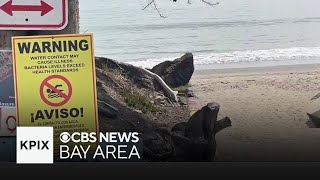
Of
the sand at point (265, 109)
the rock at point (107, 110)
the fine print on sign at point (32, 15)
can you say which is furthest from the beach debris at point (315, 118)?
the fine print on sign at point (32, 15)

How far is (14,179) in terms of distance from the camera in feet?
13.0

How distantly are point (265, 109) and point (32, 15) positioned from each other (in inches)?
193

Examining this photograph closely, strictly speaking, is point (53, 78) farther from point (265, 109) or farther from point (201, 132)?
point (265, 109)

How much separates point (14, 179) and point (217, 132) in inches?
98.1

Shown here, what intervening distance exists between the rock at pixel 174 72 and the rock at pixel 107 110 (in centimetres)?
125

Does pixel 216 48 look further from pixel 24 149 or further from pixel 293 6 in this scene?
pixel 24 149

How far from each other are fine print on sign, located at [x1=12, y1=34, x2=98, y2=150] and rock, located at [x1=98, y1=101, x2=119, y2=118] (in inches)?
74.0

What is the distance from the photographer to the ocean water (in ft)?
20.4

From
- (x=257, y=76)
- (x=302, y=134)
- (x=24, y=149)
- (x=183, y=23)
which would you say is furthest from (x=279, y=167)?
(x=257, y=76)

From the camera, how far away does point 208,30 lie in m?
11.2

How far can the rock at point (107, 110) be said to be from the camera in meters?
5.55

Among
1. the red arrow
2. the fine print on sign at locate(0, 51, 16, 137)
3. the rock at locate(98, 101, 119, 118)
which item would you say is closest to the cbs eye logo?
the fine print on sign at locate(0, 51, 16, 137)

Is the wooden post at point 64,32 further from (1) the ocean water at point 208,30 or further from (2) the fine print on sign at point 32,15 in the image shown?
(1) the ocean water at point 208,30

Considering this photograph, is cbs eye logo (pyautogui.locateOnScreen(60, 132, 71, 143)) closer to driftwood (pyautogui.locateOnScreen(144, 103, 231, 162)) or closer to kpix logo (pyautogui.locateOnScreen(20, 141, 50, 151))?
kpix logo (pyautogui.locateOnScreen(20, 141, 50, 151))
